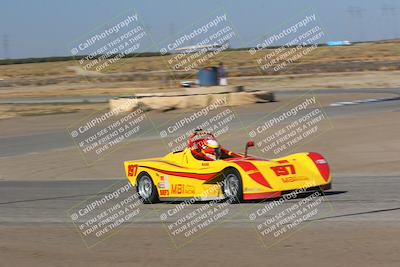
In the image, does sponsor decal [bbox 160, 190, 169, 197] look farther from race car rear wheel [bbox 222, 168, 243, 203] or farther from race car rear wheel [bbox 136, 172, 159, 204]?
race car rear wheel [bbox 222, 168, 243, 203]

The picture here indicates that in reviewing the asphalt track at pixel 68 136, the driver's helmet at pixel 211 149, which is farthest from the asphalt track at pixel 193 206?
the asphalt track at pixel 68 136

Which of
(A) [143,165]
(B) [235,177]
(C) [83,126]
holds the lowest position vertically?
(B) [235,177]

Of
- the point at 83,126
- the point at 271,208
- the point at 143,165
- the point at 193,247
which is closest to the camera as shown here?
the point at 193,247

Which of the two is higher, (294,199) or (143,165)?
(143,165)

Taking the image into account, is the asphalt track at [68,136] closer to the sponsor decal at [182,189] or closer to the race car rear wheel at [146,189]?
the race car rear wheel at [146,189]

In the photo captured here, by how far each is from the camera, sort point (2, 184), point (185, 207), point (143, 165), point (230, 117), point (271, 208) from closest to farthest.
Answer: point (271, 208) < point (185, 207) < point (143, 165) < point (2, 184) < point (230, 117)

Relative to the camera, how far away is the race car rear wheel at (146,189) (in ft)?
41.9

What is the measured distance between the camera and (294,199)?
1166 centimetres

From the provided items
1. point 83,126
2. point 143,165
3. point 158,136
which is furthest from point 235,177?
point 83,126

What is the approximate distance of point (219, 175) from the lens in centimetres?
1178

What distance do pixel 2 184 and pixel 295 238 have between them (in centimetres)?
1063

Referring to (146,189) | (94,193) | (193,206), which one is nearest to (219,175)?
(193,206)

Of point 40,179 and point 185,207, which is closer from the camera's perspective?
point 185,207

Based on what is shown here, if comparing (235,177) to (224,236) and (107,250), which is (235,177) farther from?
(107,250)
